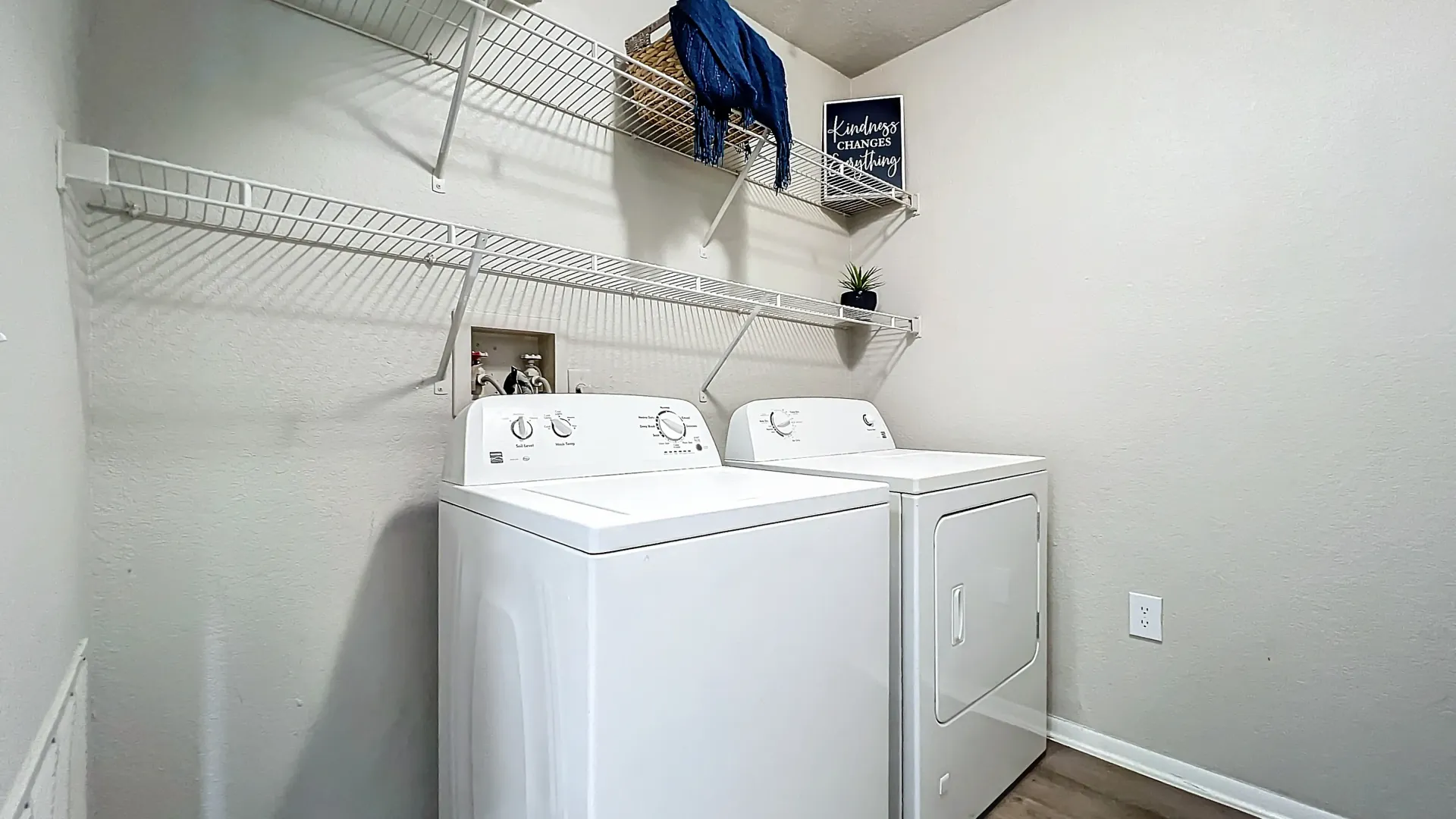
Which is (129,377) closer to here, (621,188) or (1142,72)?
(621,188)

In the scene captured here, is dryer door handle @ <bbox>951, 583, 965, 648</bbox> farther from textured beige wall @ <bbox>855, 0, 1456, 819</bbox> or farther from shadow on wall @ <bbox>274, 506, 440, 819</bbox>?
shadow on wall @ <bbox>274, 506, 440, 819</bbox>

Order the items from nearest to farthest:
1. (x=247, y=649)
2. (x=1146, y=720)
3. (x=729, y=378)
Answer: (x=247, y=649)
(x=1146, y=720)
(x=729, y=378)

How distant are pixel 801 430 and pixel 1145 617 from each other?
1.08m

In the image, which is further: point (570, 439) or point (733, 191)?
point (733, 191)

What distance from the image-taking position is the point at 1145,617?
5.60 ft

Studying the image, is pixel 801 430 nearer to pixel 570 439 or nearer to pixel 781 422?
pixel 781 422

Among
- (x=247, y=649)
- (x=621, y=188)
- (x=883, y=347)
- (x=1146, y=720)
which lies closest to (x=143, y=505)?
(x=247, y=649)

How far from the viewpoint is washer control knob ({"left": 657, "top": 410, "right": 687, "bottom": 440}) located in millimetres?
1486

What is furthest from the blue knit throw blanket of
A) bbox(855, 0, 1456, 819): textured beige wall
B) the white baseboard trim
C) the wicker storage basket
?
the white baseboard trim

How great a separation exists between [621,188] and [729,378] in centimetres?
66

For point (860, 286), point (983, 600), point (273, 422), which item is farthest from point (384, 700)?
point (860, 286)

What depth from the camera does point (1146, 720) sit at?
1.70 metres

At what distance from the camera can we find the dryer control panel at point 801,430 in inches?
68.4

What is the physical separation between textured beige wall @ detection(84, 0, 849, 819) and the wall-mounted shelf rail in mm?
32
